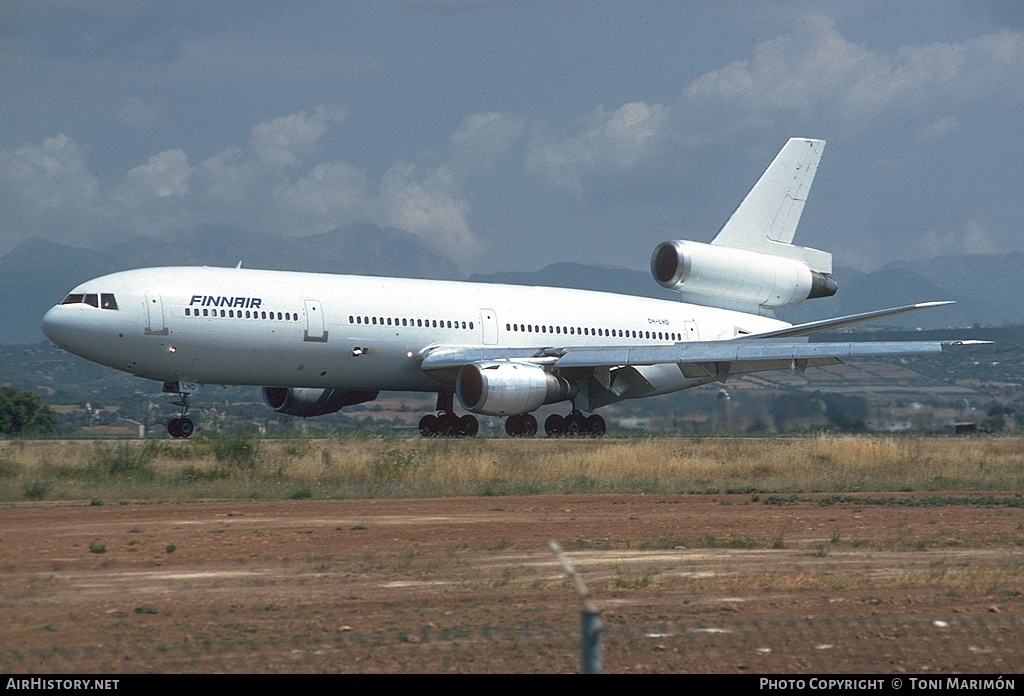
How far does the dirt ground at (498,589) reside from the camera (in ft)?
30.7

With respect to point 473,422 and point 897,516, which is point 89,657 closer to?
point 897,516

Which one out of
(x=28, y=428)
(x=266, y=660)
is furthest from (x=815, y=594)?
(x=28, y=428)

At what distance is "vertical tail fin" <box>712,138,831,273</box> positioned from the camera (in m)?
44.3

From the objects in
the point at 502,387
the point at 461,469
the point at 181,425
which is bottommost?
the point at 461,469

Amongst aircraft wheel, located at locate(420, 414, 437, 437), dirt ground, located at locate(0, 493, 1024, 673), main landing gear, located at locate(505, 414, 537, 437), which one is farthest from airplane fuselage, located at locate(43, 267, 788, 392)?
dirt ground, located at locate(0, 493, 1024, 673)

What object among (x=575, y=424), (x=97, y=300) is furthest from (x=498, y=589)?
(x=575, y=424)

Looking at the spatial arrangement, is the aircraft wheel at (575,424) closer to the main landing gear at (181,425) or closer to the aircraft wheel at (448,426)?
the aircraft wheel at (448,426)

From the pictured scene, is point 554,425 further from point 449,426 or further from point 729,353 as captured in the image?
point 729,353

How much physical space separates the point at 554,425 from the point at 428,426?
12.0ft

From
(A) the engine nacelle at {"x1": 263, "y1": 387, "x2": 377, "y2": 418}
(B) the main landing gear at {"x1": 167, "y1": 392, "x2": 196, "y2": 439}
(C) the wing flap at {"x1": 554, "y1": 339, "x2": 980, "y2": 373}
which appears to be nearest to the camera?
(B) the main landing gear at {"x1": 167, "y1": 392, "x2": 196, "y2": 439}

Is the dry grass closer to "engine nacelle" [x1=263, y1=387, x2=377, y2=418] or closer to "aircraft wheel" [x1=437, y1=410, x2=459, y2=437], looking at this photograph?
"aircraft wheel" [x1=437, y1=410, x2=459, y2=437]

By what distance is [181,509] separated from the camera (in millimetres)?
19031

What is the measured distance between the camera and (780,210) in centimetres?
4488

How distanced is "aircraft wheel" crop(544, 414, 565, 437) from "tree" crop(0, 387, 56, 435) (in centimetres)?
1770
